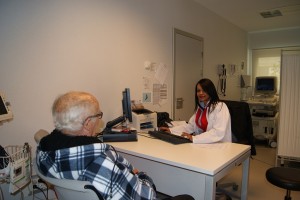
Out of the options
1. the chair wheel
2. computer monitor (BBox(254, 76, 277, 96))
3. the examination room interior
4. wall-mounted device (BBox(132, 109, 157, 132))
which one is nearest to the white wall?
the examination room interior

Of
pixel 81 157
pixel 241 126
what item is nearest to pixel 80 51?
pixel 81 157

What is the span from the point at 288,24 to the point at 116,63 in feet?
15.2

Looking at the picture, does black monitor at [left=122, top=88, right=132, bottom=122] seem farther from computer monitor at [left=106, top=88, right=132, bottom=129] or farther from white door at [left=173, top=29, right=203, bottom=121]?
white door at [left=173, top=29, right=203, bottom=121]

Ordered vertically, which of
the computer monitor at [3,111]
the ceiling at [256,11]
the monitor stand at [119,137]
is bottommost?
the monitor stand at [119,137]

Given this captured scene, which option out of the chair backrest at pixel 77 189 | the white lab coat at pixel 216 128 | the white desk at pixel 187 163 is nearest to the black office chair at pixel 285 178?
the white desk at pixel 187 163

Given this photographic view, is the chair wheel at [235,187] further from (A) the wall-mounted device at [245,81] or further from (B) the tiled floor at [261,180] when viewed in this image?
(A) the wall-mounted device at [245,81]

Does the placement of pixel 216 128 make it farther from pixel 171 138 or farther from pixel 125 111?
pixel 125 111

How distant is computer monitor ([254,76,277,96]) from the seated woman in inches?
143

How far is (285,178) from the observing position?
5.68ft

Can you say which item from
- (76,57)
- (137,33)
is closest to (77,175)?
(76,57)

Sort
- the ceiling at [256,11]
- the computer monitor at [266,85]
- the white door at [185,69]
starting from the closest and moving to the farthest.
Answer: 1. the white door at [185,69]
2. the ceiling at [256,11]
3. the computer monitor at [266,85]

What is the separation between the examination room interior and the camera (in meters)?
1.61

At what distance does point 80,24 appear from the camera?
199 centimetres

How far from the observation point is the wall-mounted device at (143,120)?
7.35 ft
